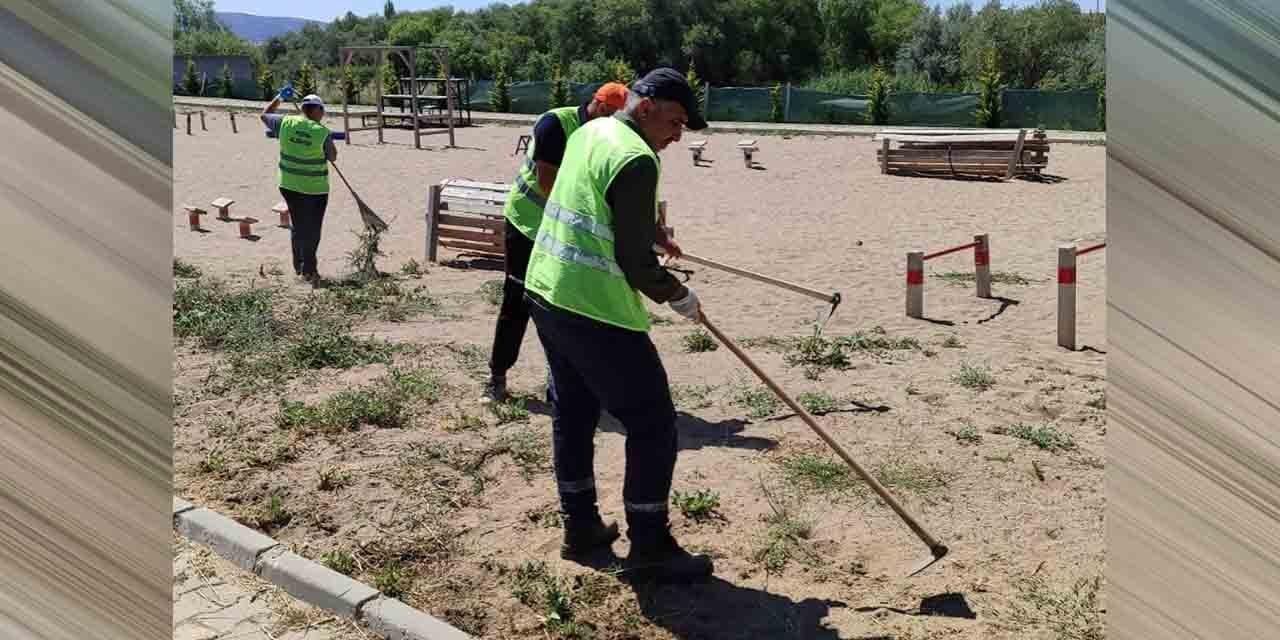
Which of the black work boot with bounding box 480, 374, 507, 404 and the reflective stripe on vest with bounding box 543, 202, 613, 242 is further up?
the reflective stripe on vest with bounding box 543, 202, 613, 242

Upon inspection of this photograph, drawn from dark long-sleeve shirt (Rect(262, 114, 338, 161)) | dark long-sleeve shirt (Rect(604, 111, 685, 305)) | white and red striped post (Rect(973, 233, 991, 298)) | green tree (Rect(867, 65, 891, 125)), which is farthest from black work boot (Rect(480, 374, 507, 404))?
green tree (Rect(867, 65, 891, 125))

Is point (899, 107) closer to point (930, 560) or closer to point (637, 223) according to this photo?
point (930, 560)

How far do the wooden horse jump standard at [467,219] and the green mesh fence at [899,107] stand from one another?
23752mm

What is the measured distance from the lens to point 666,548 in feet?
13.7

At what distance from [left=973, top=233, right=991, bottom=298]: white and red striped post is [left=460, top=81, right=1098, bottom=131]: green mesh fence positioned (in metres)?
23.6

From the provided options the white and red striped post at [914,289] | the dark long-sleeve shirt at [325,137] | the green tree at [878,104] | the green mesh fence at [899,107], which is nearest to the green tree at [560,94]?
the green mesh fence at [899,107]

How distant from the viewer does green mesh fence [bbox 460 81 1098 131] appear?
3167cm

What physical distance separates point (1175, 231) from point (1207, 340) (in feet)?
0.40

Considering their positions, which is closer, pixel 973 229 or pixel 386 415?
pixel 386 415

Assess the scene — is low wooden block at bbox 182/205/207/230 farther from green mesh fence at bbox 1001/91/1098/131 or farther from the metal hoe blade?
green mesh fence at bbox 1001/91/1098/131

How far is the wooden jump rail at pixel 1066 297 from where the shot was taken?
7.57m

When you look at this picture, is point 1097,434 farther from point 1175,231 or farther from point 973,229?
point 973,229

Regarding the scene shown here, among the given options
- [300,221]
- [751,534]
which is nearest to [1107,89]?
[751,534]

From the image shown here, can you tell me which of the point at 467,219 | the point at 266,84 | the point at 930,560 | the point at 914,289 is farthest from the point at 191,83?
the point at 930,560
